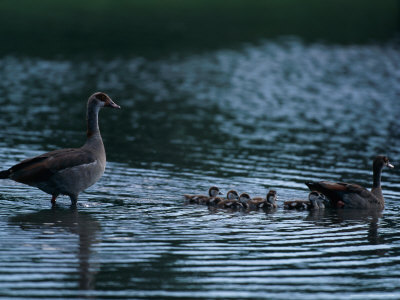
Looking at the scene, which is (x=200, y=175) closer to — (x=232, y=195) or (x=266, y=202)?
(x=232, y=195)

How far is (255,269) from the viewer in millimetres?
12211

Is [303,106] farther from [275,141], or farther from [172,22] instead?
[172,22]

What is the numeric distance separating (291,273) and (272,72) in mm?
31557

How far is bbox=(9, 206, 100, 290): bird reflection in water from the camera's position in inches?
506

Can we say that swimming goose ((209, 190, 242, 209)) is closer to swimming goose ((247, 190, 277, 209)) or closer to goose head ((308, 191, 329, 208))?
swimming goose ((247, 190, 277, 209))

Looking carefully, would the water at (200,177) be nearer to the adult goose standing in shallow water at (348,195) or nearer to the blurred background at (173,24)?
the adult goose standing in shallow water at (348,195)

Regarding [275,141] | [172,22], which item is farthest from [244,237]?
[172,22]

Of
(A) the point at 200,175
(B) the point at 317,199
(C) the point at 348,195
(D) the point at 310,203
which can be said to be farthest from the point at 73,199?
(C) the point at 348,195

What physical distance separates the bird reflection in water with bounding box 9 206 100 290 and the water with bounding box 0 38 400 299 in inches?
1.5

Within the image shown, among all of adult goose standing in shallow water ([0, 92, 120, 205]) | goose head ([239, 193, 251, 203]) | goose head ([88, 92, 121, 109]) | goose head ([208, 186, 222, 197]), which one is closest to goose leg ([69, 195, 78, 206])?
adult goose standing in shallow water ([0, 92, 120, 205])

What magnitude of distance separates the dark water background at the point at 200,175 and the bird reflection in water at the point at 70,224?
1.4 inches

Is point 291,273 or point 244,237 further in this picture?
point 244,237

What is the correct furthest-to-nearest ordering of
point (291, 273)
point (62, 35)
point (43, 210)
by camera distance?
point (62, 35)
point (43, 210)
point (291, 273)

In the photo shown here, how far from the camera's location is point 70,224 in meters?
15.1
